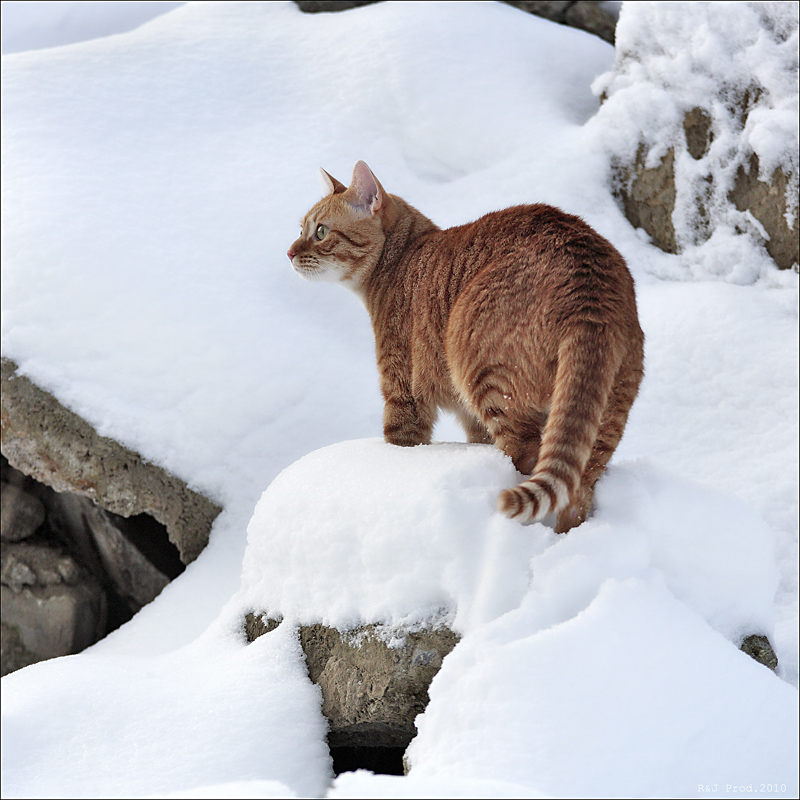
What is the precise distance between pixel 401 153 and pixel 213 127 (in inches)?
46.4

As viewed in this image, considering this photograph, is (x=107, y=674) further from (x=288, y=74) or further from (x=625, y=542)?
(x=288, y=74)

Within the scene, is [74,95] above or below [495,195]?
above

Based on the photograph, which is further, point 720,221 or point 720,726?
point 720,221

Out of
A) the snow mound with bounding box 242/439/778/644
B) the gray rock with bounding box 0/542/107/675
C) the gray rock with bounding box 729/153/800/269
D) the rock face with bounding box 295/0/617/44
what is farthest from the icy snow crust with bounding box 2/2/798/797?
the gray rock with bounding box 0/542/107/675

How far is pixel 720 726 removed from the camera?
138 centimetres

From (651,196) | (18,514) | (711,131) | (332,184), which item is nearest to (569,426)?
(332,184)

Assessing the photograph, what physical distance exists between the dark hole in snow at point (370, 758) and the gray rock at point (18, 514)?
275 cm

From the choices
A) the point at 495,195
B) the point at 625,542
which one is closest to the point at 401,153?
the point at 495,195

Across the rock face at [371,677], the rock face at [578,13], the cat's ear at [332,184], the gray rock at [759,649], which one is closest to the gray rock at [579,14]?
the rock face at [578,13]

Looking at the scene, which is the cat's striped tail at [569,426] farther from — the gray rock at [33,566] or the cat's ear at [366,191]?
the gray rock at [33,566]

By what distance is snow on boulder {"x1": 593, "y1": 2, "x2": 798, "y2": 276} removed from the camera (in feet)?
12.6

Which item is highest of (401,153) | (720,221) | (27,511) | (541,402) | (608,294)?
(608,294)

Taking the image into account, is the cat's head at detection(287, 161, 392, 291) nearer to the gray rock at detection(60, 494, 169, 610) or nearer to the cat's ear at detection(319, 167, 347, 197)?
the cat's ear at detection(319, 167, 347, 197)

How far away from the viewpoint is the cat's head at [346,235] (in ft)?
8.25
